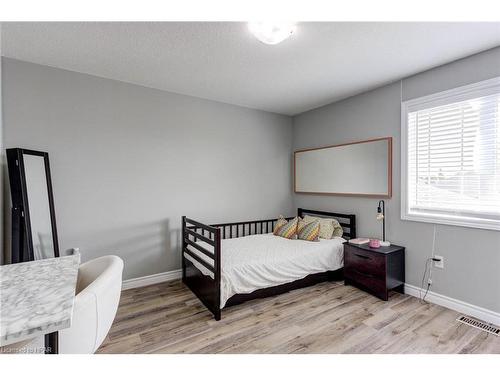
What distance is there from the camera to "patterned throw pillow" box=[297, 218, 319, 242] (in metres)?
3.15

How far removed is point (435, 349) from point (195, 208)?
2772 mm

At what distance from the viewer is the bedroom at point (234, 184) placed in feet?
6.32

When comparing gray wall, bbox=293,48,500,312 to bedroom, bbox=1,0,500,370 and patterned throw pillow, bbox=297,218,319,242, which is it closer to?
bedroom, bbox=1,0,500,370

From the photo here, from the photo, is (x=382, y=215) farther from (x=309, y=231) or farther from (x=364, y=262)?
(x=309, y=231)

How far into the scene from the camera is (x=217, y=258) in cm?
217

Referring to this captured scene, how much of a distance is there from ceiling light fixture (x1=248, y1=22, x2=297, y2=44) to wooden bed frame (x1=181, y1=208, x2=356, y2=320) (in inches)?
63.2

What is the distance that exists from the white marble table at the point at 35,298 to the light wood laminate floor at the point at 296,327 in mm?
1041

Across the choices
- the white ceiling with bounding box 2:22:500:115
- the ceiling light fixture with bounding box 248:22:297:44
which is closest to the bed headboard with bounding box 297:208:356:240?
the white ceiling with bounding box 2:22:500:115

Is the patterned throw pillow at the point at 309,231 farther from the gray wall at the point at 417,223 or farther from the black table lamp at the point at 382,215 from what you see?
the black table lamp at the point at 382,215

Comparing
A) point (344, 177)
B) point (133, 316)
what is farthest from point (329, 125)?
point (133, 316)

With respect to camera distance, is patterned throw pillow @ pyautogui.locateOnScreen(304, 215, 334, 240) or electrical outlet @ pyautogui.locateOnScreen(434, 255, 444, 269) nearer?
electrical outlet @ pyautogui.locateOnScreen(434, 255, 444, 269)

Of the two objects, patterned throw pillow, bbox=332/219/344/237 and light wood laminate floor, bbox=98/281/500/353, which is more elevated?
patterned throw pillow, bbox=332/219/344/237

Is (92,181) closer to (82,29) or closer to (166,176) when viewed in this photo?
(166,176)

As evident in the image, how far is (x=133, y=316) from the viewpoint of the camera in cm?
226
